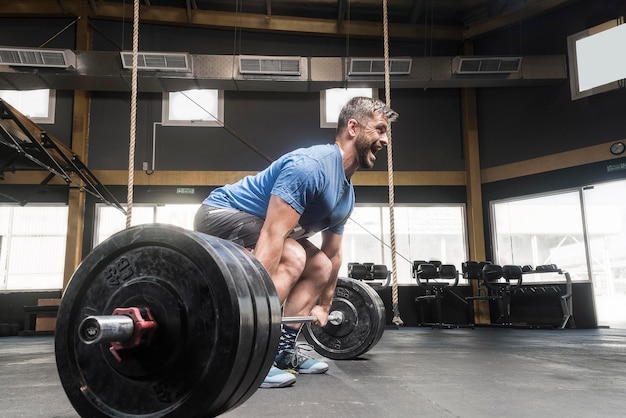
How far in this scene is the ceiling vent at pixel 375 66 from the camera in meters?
5.52

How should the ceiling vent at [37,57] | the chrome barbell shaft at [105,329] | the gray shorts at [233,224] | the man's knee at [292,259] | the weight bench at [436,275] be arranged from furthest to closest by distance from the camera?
the weight bench at [436,275]
the ceiling vent at [37,57]
the gray shorts at [233,224]
the man's knee at [292,259]
the chrome barbell shaft at [105,329]

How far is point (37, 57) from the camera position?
5227mm

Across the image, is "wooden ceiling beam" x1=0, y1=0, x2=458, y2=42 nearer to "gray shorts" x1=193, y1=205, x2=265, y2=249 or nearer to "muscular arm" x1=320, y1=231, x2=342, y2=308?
"muscular arm" x1=320, y1=231, x2=342, y2=308

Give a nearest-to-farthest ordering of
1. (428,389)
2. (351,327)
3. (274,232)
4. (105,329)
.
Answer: (105,329) → (274,232) → (428,389) → (351,327)

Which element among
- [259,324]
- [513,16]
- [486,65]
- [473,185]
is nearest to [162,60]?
[486,65]

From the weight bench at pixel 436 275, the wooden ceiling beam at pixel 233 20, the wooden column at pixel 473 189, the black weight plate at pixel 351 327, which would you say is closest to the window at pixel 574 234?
the wooden column at pixel 473 189

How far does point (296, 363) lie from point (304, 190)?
931mm

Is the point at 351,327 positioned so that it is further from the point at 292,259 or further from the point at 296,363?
the point at 292,259

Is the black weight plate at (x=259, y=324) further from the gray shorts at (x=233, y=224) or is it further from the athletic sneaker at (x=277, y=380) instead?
the athletic sneaker at (x=277, y=380)

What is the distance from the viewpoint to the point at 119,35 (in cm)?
643

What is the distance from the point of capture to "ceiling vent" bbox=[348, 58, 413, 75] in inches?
217

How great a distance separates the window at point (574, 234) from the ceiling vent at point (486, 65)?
5.50ft

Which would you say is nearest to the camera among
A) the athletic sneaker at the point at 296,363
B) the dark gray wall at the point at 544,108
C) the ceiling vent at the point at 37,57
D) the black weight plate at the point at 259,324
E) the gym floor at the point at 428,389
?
the black weight plate at the point at 259,324

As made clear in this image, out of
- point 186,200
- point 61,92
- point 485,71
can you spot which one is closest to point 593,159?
point 485,71
